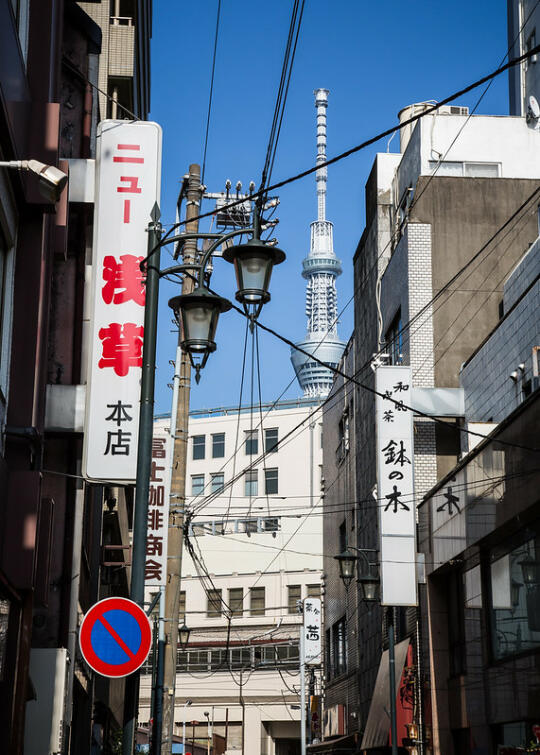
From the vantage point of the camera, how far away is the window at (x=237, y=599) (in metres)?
75.6

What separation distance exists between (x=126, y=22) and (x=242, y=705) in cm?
5553

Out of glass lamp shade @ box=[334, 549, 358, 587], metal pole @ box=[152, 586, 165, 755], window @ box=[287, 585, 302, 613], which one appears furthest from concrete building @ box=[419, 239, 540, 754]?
window @ box=[287, 585, 302, 613]

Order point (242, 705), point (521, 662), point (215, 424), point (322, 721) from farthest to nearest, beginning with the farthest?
1. point (215, 424)
2. point (242, 705)
3. point (322, 721)
4. point (521, 662)

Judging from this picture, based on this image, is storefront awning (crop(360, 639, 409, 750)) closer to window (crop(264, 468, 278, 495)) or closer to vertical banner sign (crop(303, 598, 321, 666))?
vertical banner sign (crop(303, 598, 321, 666))

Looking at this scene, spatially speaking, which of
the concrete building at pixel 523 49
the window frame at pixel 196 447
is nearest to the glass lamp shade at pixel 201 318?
the concrete building at pixel 523 49

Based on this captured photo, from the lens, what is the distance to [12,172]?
10828 mm

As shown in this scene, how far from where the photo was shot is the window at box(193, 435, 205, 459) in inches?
3666

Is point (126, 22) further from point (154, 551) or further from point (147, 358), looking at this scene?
point (147, 358)

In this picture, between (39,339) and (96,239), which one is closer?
(39,339)

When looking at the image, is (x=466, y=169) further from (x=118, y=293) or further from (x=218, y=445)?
(x=218, y=445)

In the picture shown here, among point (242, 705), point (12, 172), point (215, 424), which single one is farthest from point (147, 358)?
point (215, 424)

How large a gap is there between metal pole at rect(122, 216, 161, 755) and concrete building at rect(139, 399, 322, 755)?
5480cm

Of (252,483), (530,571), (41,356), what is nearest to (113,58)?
(41,356)

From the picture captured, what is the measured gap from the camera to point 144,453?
10562 mm
